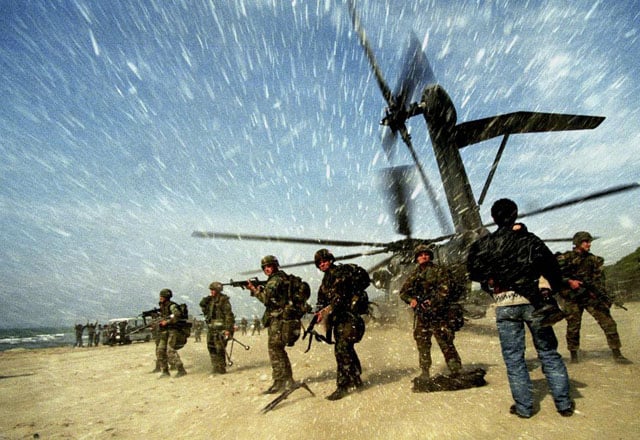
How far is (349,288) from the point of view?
15.9ft

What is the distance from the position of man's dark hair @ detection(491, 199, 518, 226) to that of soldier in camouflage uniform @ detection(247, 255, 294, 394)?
3.53 meters

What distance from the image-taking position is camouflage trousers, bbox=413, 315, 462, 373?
4609mm

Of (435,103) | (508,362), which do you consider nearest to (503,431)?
(508,362)

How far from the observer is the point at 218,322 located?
8.07 metres

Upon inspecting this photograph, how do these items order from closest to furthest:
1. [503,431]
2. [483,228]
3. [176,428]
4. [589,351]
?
1. [503,431]
2. [176,428]
3. [589,351]
4. [483,228]

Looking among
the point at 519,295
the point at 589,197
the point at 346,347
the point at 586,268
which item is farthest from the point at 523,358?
the point at 589,197

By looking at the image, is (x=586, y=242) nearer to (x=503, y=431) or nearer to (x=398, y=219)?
(x=503, y=431)

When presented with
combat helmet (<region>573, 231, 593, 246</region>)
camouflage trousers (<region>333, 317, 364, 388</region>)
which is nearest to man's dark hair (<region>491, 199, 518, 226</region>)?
camouflage trousers (<region>333, 317, 364, 388</region>)

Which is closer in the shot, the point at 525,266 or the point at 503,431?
the point at 503,431

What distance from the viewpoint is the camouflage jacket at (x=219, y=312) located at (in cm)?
801

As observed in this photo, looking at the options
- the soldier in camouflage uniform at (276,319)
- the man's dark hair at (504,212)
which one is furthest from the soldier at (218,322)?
the man's dark hair at (504,212)

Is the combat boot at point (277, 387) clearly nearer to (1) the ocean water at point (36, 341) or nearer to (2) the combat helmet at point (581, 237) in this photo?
(2) the combat helmet at point (581, 237)

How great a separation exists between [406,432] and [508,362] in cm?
124

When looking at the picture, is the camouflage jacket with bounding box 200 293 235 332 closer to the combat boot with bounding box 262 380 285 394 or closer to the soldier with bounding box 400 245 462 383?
the combat boot with bounding box 262 380 285 394
